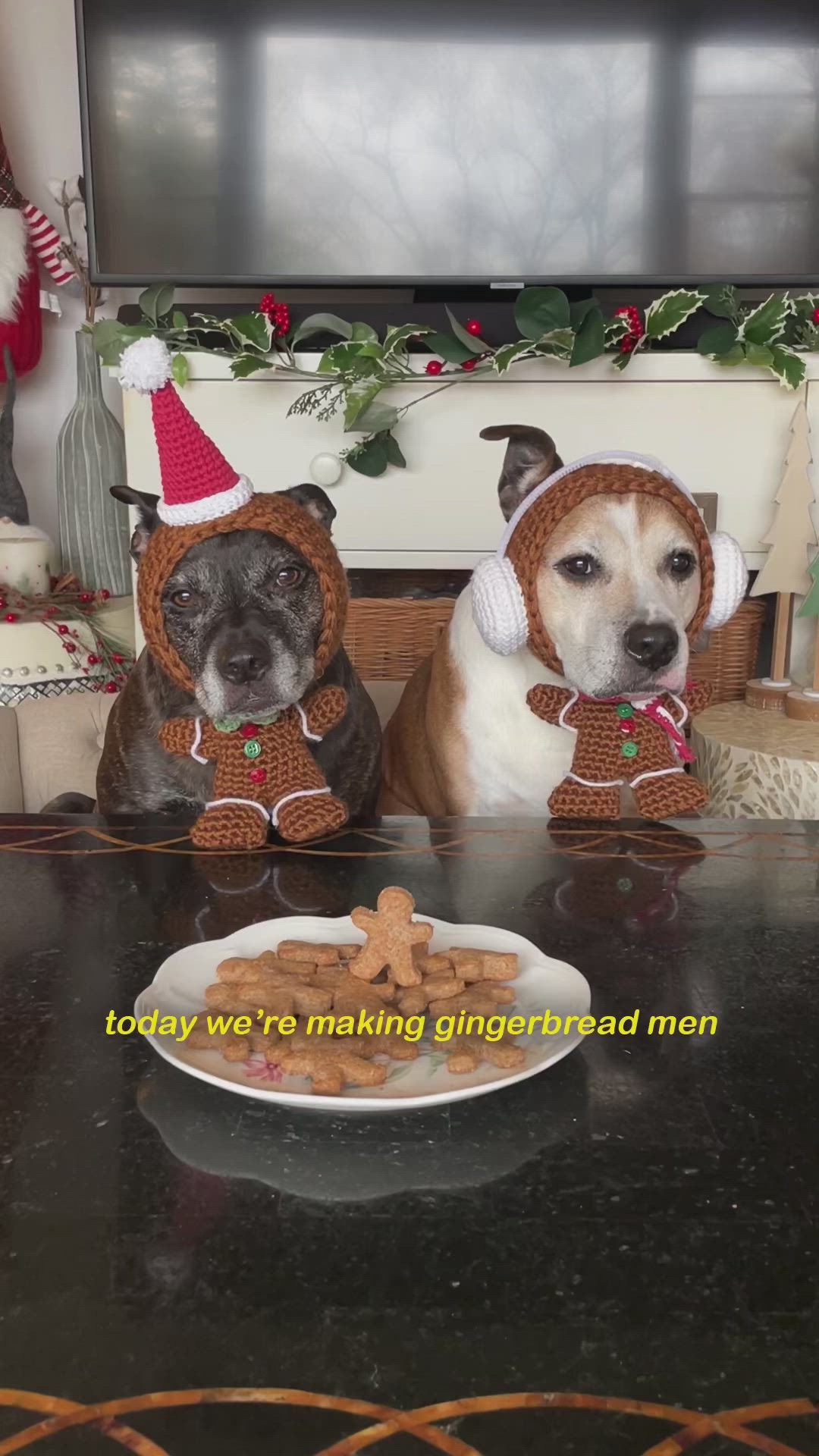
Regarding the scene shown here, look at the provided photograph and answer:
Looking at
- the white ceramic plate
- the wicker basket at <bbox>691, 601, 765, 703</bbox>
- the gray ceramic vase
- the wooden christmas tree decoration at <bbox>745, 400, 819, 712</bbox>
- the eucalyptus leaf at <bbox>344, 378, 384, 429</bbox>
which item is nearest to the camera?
the white ceramic plate

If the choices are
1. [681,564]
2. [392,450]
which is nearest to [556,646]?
[681,564]

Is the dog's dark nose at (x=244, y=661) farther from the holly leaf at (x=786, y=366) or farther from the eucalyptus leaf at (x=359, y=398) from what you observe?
the holly leaf at (x=786, y=366)

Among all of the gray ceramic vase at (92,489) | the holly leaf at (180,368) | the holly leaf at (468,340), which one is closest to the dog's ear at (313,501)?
the holly leaf at (468,340)

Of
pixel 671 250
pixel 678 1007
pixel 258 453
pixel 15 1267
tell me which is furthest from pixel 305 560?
pixel 671 250

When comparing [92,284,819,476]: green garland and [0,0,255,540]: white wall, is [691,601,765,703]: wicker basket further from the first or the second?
[0,0,255,540]: white wall

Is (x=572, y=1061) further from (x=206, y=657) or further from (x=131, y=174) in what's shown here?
(x=131, y=174)

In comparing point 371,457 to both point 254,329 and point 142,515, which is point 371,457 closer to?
point 254,329

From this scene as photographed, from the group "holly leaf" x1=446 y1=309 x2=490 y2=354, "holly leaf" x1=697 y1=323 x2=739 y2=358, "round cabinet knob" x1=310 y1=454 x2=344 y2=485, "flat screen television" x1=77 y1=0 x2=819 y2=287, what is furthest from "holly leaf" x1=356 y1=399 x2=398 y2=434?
"holly leaf" x1=697 y1=323 x2=739 y2=358
